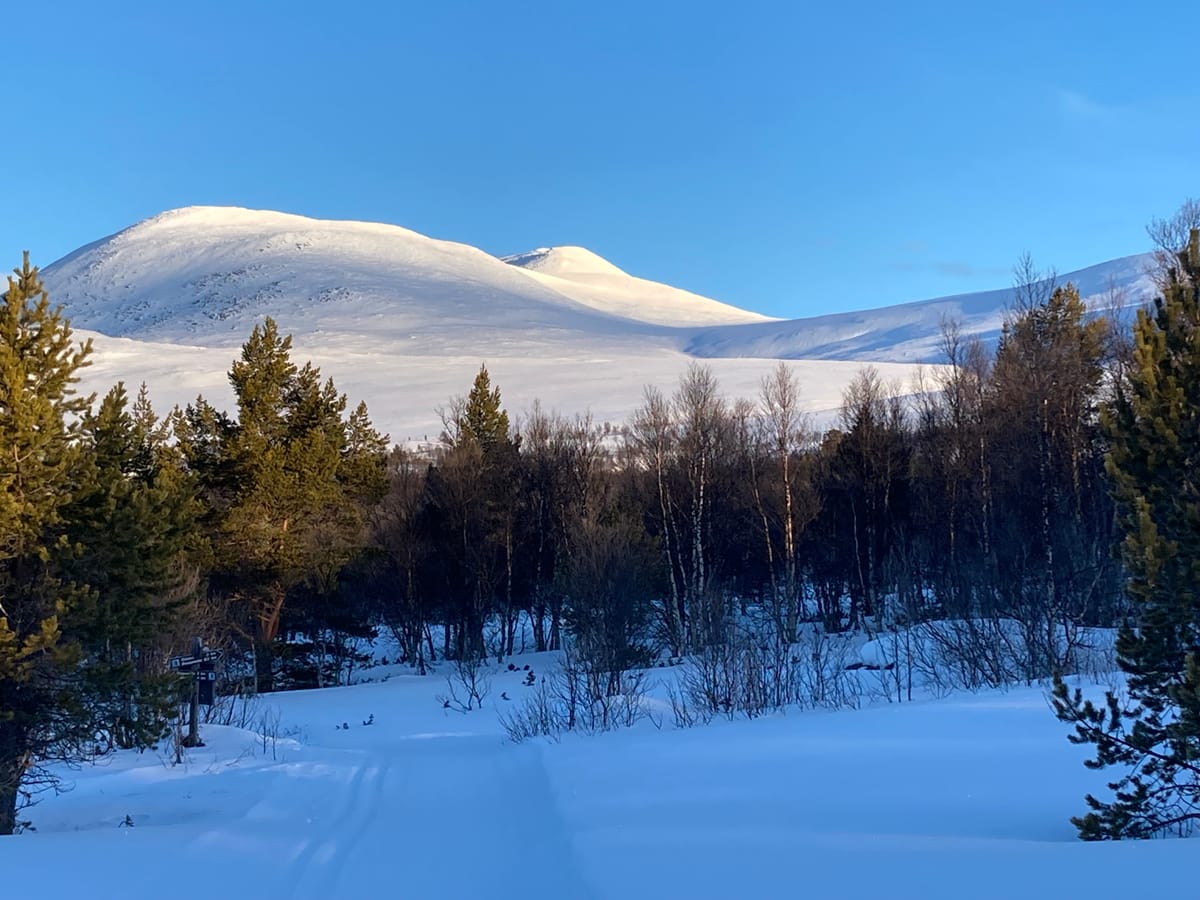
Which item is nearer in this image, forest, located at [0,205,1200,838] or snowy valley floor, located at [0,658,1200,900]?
snowy valley floor, located at [0,658,1200,900]

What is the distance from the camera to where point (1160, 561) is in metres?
6.75

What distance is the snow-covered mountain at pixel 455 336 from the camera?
103875mm

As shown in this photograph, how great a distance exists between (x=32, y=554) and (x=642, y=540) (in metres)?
28.5

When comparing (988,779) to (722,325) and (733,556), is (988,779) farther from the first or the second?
(722,325)

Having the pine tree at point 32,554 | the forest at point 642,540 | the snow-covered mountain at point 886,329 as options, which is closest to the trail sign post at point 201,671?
the forest at point 642,540

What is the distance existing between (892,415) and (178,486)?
34.3 meters

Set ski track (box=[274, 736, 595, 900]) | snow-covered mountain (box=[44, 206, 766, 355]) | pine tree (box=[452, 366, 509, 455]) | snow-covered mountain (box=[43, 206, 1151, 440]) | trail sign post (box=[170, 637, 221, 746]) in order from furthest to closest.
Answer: snow-covered mountain (box=[44, 206, 766, 355]), snow-covered mountain (box=[43, 206, 1151, 440]), pine tree (box=[452, 366, 509, 455]), trail sign post (box=[170, 637, 221, 746]), ski track (box=[274, 736, 595, 900])

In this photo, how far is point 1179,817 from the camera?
22.6ft

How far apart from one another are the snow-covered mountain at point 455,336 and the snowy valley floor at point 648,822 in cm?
7230

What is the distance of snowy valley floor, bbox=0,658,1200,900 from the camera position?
251 inches

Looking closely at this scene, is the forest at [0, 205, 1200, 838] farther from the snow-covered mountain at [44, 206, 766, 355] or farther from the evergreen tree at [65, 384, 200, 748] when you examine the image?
the snow-covered mountain at [44, 206, 766, 355]

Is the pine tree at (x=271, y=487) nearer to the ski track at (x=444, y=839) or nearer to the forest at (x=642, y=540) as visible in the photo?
the forest at (x=642, y=540)

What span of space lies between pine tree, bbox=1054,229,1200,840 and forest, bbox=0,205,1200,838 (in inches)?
0.9

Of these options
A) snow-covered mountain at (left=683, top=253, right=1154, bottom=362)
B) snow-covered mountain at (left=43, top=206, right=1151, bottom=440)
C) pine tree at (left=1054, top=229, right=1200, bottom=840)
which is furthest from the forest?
snow-covered mountain at (left=683, top=253, right=1154, bottom=362)
